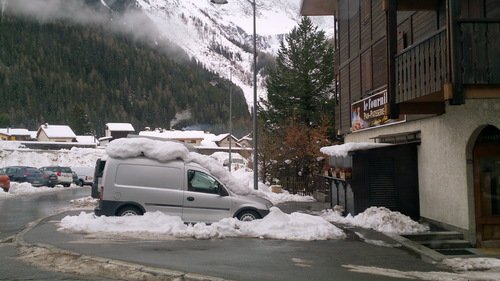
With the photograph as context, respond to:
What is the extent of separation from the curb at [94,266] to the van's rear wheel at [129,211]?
11.0 feet

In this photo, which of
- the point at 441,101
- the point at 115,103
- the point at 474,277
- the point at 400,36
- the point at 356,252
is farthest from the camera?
the point at 115,103

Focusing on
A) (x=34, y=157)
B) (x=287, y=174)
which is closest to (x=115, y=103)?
(x=34, y=157)

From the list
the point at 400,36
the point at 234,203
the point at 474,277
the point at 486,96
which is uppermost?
the point at 400,36

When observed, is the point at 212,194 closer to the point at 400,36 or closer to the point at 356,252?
the point at 356,252

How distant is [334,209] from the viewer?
17.9 metres

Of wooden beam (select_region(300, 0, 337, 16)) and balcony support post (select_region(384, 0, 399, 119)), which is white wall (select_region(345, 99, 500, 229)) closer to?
balcony support post (select_region(384, 0, 399, 119))

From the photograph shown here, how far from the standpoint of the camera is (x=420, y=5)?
14391mm

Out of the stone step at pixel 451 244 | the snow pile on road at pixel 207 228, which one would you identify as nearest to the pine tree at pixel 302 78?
the snow pile on road at pixel 207 228

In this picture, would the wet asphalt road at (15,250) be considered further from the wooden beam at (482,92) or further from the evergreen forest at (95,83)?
the evergreen forest at (95,83)

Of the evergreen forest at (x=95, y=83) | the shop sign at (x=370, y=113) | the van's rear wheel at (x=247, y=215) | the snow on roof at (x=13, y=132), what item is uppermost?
the evergreen forest at (x=95, y=83)

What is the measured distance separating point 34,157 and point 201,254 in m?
60.5

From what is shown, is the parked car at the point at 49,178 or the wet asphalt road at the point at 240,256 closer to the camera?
the wet asphalt road at the point at 240,256

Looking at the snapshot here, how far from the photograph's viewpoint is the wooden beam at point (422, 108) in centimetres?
1385

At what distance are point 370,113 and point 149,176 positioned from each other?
8357mm
